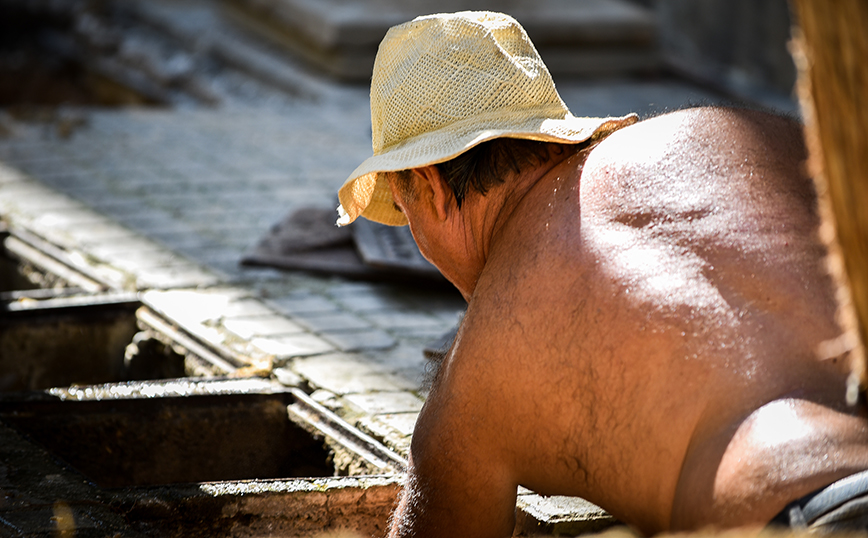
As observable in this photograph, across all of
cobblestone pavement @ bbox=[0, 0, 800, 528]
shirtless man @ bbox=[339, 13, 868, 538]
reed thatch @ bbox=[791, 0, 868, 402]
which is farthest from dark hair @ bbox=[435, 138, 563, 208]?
reed thatch @ bbox=[791, 0, 868, 402]

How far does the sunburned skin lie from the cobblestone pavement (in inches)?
19.7

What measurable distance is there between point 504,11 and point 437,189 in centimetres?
624

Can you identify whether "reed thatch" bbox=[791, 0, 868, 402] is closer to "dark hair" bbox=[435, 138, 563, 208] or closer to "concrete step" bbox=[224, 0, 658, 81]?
"dark hair" bbox=[435, 138, 563, 208]

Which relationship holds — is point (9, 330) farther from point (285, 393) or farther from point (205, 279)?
point (285, 393)

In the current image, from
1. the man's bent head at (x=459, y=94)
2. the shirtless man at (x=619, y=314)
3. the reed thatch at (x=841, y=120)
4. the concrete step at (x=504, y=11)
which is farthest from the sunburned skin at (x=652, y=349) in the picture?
the concrete step at (x=504, y=11)

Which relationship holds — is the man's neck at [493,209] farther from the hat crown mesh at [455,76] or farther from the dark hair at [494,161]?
the hat crown mesh at [455,76]

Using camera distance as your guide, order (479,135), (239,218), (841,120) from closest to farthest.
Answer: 1. (841,120)
2. (479,135)
3. (239,218)

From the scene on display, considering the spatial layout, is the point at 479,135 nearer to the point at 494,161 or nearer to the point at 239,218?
the point at 494,161

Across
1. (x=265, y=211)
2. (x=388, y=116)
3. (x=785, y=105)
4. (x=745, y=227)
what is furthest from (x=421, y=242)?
(x=785, y=105)

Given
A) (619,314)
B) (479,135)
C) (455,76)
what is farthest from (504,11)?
(619,314)

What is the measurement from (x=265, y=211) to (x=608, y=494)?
3.60 metres

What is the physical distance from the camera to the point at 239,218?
204 inches

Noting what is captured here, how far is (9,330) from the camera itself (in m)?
3.63

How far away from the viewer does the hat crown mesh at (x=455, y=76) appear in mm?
2340
